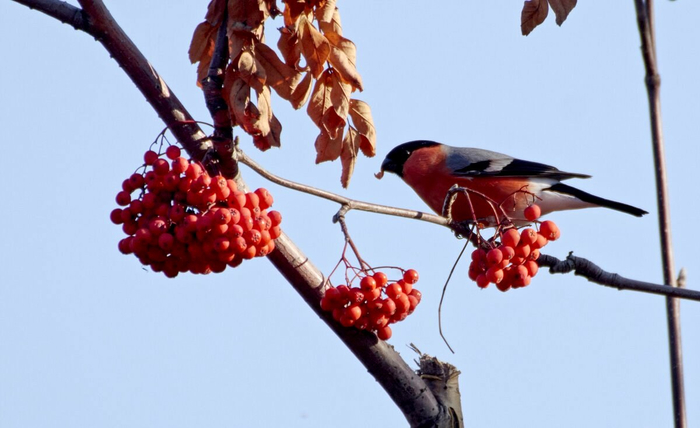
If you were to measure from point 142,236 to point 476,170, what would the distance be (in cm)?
383

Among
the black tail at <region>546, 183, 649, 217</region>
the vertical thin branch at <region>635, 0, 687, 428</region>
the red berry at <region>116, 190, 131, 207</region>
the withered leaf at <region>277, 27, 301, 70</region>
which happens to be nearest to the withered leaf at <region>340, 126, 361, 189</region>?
the withered leaf at <region>277, 27, 301, 70</region>

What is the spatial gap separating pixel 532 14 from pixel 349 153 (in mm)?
831

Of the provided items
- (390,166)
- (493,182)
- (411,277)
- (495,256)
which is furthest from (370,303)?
(390,166)

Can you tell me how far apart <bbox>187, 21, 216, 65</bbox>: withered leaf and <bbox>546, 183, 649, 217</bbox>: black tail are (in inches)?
134

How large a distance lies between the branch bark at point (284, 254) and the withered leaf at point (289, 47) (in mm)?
433

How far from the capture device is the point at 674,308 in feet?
8.21

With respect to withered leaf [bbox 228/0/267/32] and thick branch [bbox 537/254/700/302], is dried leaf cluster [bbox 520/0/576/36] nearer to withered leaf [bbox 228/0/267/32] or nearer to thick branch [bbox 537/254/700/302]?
thick branch [bbox 537/254/700/302]

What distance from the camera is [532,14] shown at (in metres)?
2.78

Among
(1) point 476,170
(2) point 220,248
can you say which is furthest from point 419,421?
(1) point 476,170

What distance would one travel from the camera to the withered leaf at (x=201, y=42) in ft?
8.80

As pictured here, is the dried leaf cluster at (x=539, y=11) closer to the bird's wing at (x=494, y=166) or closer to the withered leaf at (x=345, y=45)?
the withered leaf at (x=345, y=45)

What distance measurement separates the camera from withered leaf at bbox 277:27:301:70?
2.62 metres

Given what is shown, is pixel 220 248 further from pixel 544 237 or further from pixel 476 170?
pixel 476 170

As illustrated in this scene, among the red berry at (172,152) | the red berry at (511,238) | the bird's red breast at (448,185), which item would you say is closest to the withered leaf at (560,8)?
the red berry at (511,238)
